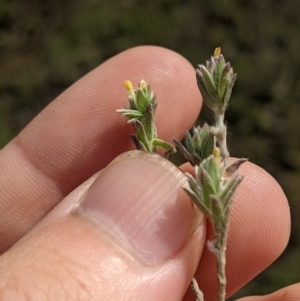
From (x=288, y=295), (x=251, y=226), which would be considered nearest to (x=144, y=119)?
(x=251, y=226)

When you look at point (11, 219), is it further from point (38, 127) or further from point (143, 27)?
point (143, 27)

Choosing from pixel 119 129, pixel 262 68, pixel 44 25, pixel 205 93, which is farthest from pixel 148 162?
pixel 44 25

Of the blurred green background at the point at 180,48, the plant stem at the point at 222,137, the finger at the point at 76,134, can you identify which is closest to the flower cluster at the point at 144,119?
the plant stem at the point at 222,137

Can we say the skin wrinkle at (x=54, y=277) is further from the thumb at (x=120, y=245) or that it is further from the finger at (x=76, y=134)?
the finger at (x=76, y=134)

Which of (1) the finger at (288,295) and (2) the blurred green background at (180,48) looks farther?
(2) the blurred green background at (180,48)

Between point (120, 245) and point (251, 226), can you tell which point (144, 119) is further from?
point (251, 226)

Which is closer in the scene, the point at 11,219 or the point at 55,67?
the point at 11,219
